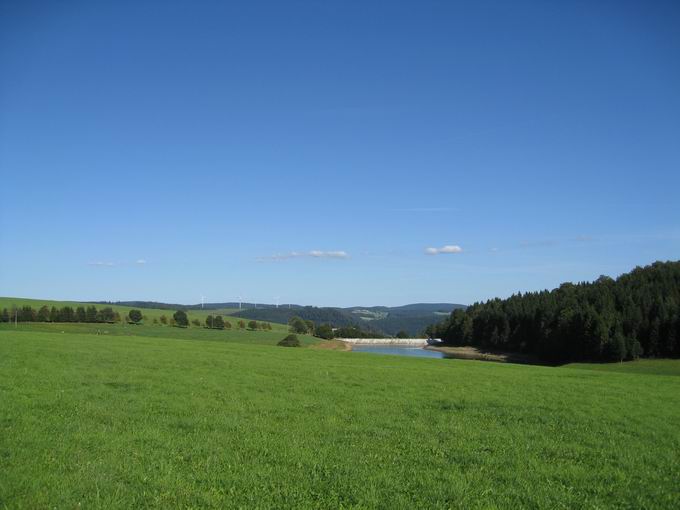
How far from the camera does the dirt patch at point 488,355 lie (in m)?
113

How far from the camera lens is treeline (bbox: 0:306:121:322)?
398 ft

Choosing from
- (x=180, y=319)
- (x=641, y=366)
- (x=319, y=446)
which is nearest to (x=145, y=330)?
(x=180, y=319)

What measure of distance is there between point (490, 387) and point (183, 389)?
12497mm

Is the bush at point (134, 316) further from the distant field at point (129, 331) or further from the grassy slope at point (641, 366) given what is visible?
the grassy slope at point (641, 366)

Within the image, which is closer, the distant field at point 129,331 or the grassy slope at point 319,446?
the grassy slope at point 319,446

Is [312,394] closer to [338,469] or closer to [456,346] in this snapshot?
[338,469]

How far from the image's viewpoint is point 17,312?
400ft

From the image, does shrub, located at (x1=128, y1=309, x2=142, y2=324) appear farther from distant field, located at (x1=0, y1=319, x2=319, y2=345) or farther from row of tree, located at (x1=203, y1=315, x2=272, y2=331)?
distant field, located at (x1=0, y1=319, x2=319, y2=345)

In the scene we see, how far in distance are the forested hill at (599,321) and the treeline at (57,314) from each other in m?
97.7

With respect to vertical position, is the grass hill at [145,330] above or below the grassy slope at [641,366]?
above

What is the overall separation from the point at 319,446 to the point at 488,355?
120 meters

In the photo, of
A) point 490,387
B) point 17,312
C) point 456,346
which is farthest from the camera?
point 456,346

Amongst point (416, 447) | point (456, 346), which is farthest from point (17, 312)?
point (416, 447)

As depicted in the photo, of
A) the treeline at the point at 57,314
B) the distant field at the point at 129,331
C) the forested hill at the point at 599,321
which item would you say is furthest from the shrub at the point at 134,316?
the forested hill at the point at 599,321
